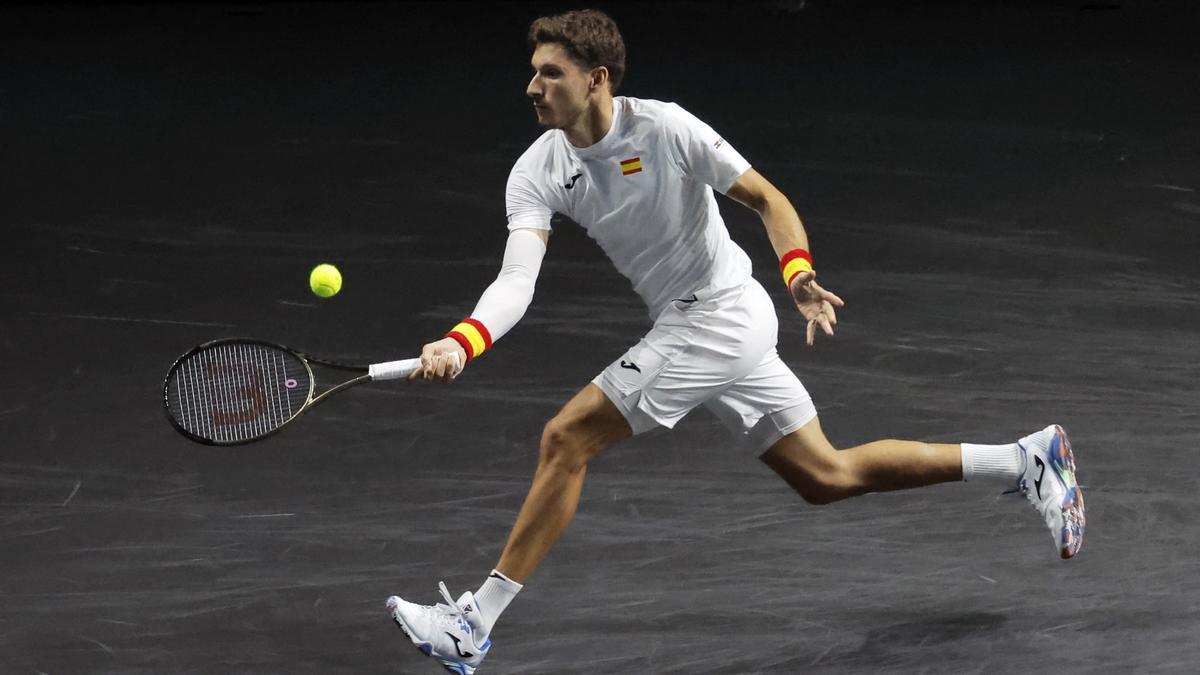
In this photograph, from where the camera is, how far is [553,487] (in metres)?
4.29

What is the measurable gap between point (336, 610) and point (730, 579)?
110 centimetres

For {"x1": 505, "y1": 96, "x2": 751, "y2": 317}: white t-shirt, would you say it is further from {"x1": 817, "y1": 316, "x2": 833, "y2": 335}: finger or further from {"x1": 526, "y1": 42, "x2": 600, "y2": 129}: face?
{"x1": 817, "y1": 316, "x2": 833, "y2": 335}: finger

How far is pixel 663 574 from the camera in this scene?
4.81 metres

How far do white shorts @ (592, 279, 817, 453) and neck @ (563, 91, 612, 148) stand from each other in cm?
50

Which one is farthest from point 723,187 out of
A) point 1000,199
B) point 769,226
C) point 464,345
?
point 1000,199

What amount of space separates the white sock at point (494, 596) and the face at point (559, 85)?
1.17 meters

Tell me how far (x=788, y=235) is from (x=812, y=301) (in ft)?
0.76

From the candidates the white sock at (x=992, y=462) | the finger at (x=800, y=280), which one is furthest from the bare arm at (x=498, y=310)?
the white sock at (x=992, y=462)

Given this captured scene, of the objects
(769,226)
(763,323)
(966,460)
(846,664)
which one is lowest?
(846,664)

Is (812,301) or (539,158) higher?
(539,158)

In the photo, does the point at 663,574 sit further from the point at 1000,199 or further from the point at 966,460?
the point at 1000,199

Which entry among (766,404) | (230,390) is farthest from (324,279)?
(766,404)

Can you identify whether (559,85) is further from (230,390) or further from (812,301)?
(230,390)

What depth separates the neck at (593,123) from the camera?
430cm
